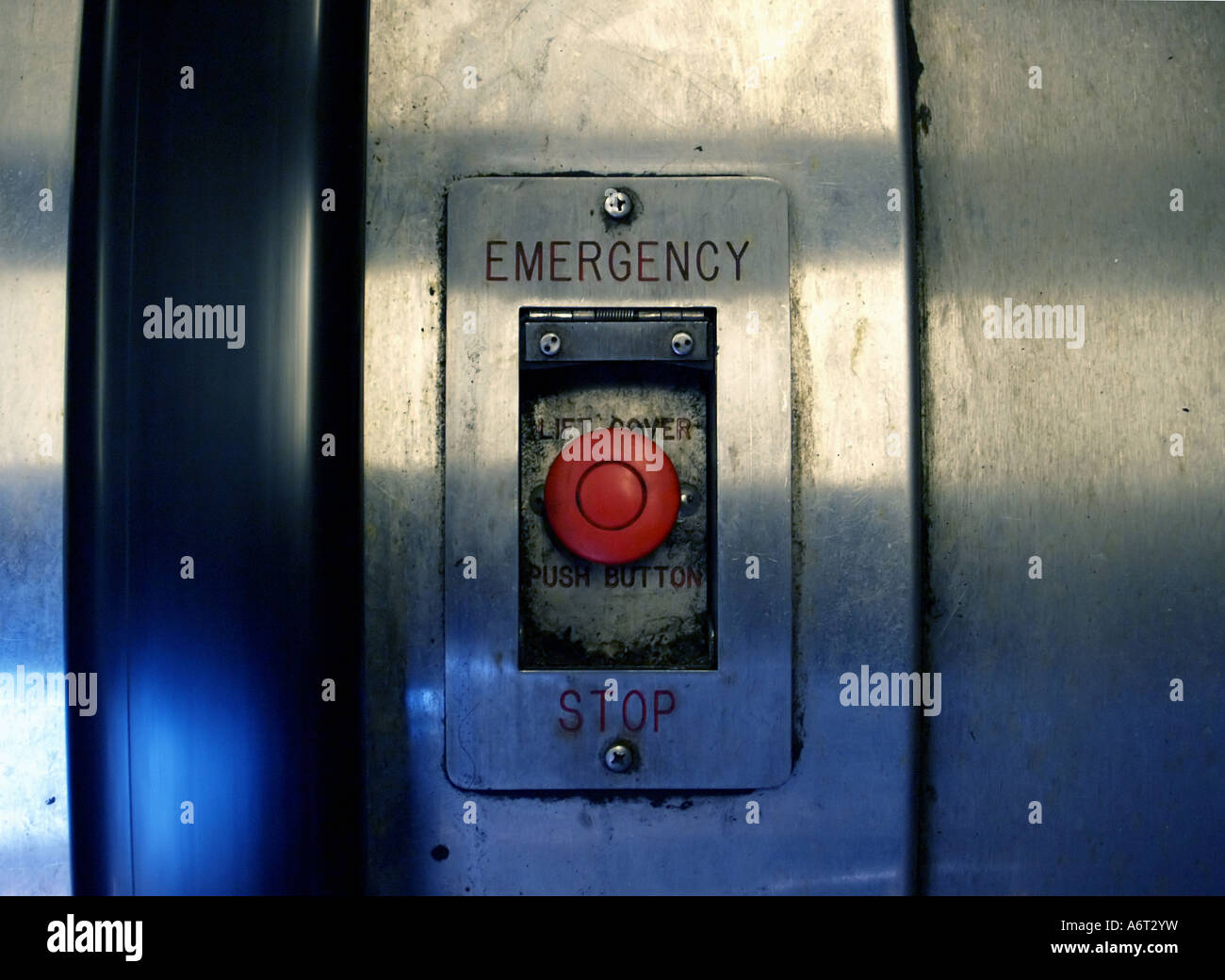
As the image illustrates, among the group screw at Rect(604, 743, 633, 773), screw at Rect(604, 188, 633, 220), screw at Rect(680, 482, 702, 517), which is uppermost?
screw at Rect(604, 188, 633, 220)

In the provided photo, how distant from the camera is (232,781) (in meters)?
0.87

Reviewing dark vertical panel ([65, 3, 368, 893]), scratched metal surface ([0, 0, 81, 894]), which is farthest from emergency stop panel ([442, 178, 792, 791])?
scratched metal surface ([0, 0, 81, 894])

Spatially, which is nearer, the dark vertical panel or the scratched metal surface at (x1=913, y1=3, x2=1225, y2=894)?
the dark vertical panel

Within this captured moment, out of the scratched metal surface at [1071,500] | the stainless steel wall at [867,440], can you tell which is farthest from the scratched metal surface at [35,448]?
the scratched metal surface at [1071,500]

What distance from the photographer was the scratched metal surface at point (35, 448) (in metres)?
0.91

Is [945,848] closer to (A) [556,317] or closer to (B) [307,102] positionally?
(A) [556,317]

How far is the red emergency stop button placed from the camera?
91 centimetres

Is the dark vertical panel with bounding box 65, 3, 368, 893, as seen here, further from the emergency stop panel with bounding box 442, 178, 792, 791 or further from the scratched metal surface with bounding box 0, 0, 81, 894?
the emergency stop panel with bounding box 442, 178, 792, 791

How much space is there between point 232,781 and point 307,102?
26.7 inches

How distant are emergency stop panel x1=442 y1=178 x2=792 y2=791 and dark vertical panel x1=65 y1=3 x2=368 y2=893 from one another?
15cm

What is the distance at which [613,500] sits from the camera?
90cm

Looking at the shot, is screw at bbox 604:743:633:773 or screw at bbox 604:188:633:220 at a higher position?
screw at bbox 604:188:633:220

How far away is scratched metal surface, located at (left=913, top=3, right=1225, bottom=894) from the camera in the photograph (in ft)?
3.21

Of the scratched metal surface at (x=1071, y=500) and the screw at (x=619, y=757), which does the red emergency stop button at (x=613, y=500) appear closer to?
the screw at (x=619, y=757)
